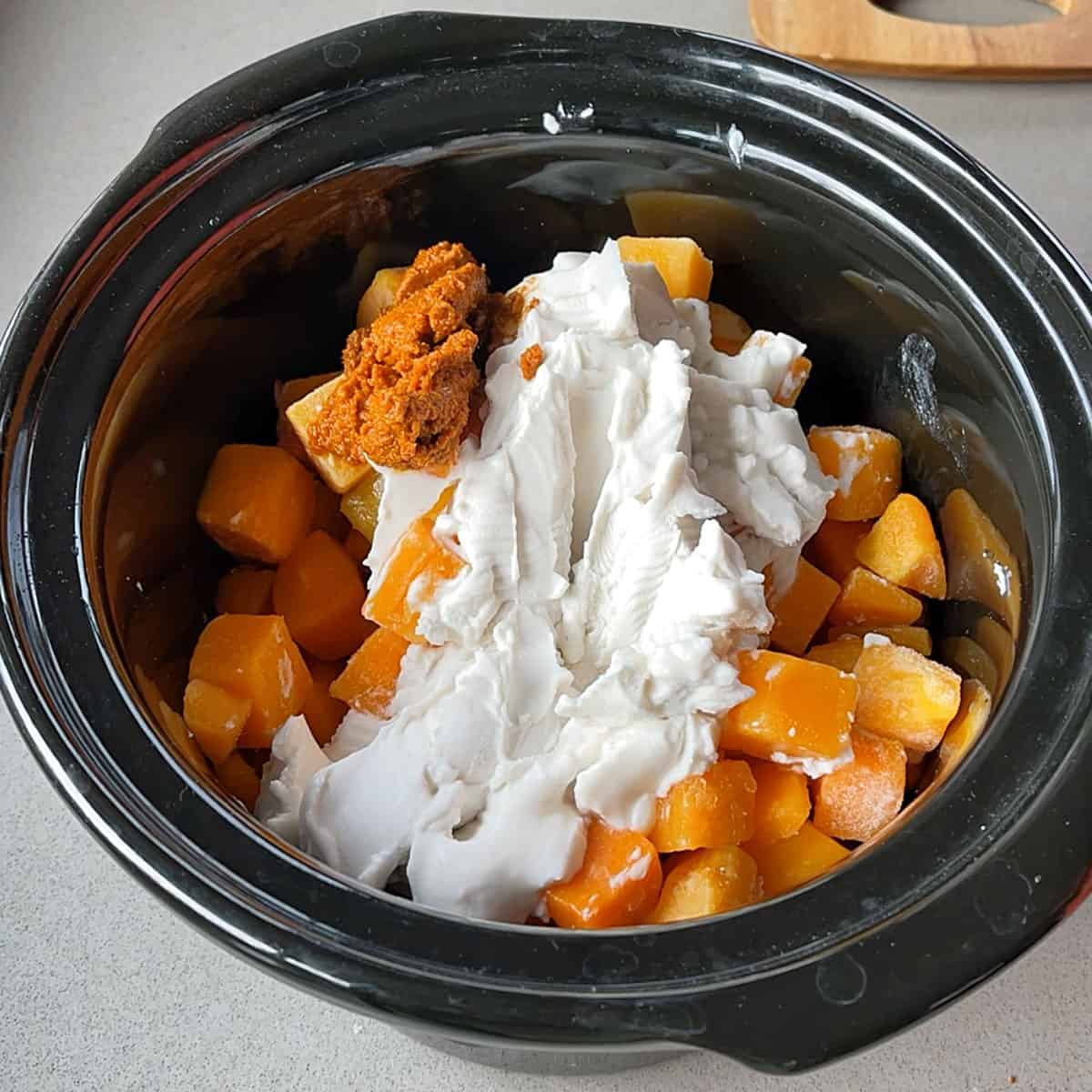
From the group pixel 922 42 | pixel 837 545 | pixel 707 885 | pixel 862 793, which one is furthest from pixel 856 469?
pixel 922 42

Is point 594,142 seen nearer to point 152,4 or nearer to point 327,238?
point 327,238

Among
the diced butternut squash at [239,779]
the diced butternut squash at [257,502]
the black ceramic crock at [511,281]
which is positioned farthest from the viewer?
the diced butternut squash at [257,502]

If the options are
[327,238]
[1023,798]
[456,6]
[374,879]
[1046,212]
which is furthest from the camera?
[456,6]

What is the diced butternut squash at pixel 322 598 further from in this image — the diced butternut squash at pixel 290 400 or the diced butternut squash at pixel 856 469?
the diced butternut squash at pixel 856 469

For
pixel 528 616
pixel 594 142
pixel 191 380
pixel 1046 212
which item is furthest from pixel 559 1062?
pixel 1046 212

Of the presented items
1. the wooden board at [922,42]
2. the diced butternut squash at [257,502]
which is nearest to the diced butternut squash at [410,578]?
the diced butternut squash at [257,502]

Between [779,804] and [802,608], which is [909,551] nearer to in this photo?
[802,608]

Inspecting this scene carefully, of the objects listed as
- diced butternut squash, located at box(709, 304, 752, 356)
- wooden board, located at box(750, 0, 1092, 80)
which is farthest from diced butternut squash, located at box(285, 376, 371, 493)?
wooden board, located at box(750, 0, 1092, 80)
